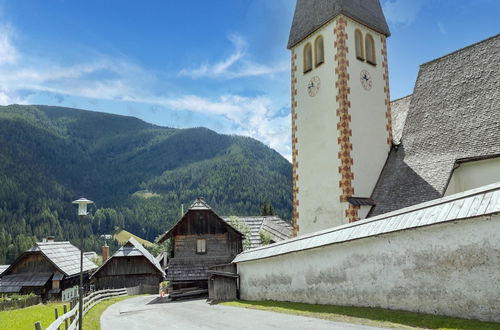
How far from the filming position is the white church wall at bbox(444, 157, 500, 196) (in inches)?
630

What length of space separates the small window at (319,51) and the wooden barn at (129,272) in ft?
120

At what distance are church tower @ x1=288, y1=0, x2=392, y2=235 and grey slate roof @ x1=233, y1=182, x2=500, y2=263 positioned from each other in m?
5.03

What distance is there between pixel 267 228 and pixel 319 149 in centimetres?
2318

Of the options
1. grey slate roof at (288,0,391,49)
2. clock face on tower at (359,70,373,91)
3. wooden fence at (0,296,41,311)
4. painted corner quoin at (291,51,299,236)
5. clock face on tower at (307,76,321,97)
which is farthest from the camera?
wooden fence at (0,296,41,311)

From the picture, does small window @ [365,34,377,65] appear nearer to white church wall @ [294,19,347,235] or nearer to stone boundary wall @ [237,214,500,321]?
white church wall @ [294,19,347,235]

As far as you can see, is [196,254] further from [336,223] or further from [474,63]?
[474,63]

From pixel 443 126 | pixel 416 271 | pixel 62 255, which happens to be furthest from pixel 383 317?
pixel 62 255

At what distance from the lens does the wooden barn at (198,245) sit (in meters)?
34.5


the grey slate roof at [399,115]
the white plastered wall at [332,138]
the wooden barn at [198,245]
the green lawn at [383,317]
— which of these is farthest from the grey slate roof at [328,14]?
the wooden barn at [198,245]

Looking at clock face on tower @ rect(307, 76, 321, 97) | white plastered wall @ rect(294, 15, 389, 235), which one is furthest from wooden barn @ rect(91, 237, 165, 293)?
clock face on tower @ rect(307, 76, 321, 97)

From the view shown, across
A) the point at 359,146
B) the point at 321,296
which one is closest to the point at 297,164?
the point at 359,146

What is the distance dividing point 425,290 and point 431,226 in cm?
178

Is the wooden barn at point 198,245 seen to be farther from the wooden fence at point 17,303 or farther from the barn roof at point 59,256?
the barn roof at point 59,256

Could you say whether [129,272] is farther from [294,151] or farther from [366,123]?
[366,123]
